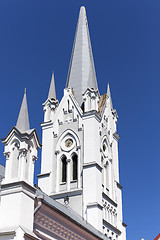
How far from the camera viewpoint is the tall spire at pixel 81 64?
33.9 m

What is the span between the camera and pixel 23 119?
57.7 ft

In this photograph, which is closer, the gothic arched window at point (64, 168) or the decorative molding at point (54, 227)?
the decorative molding at point (54, 227)

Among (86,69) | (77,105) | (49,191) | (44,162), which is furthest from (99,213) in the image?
(86,69)

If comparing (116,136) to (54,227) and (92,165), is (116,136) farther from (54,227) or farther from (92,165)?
(54,227)

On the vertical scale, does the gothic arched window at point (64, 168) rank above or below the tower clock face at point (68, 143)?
below

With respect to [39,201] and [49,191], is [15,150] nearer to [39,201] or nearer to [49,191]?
[39,201]

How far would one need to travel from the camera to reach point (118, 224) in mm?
31297

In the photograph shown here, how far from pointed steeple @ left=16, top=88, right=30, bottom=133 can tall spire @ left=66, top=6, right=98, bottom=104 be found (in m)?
15.1

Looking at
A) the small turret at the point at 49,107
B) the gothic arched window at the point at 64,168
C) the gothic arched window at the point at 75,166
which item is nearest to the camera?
the gothic arched window at the point at 75,166

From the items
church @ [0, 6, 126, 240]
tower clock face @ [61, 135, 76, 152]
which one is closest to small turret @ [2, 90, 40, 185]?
church @ [0, 6, 126, 240]

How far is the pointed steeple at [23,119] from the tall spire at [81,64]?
593 inches

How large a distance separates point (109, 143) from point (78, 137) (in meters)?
3.54

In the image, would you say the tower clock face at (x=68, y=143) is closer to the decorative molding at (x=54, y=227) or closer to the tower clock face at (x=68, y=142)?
the tower clock face at (x=68, y=142)

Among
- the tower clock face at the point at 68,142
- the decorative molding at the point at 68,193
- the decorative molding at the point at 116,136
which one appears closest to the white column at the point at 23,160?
the decorative molding at the point at 68,193
